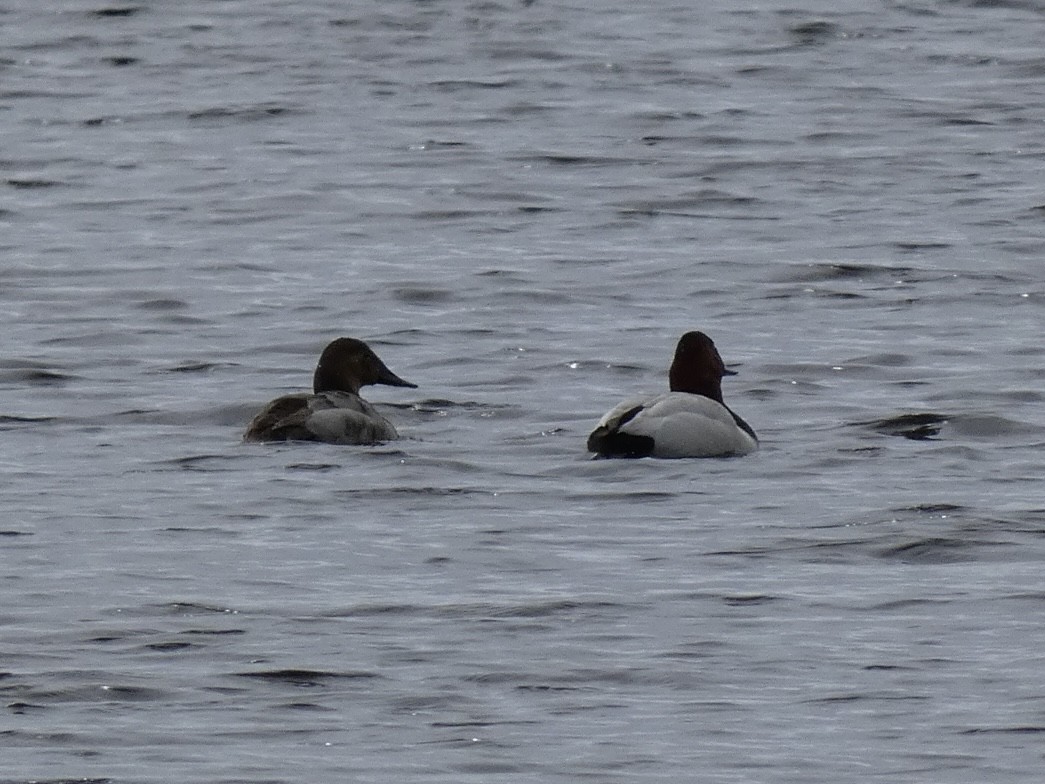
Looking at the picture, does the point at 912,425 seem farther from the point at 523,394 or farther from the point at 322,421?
the point at 322,421

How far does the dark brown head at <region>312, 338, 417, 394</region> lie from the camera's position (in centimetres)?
1541

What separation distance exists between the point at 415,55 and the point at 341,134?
3991 millimetres

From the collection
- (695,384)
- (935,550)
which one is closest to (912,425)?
(695,384)

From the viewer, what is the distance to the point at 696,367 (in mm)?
15047

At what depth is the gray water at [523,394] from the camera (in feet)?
30.0

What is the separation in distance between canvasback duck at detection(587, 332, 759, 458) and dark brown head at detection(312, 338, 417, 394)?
6.54ft

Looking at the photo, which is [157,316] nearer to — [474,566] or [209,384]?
[209,384]

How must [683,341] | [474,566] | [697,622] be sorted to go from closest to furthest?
1. [697,622]
2. [474,566]
3. [683,341]

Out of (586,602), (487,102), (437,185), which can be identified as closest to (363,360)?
(586,602)

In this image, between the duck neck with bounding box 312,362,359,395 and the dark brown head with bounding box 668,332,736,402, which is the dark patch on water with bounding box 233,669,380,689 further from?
the duck neck with bounding box 312,362,359,395

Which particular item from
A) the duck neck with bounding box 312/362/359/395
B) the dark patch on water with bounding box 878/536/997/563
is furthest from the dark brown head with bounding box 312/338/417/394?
the dark patch on water with bounding box 878/536/997/563

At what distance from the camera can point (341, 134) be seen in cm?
2748

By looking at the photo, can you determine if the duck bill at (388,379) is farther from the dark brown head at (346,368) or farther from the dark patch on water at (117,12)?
the dark patch on water at (117,12)

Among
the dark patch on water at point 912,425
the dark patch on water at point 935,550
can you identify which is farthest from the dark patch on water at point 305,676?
the dark patch on water at point 912,425
